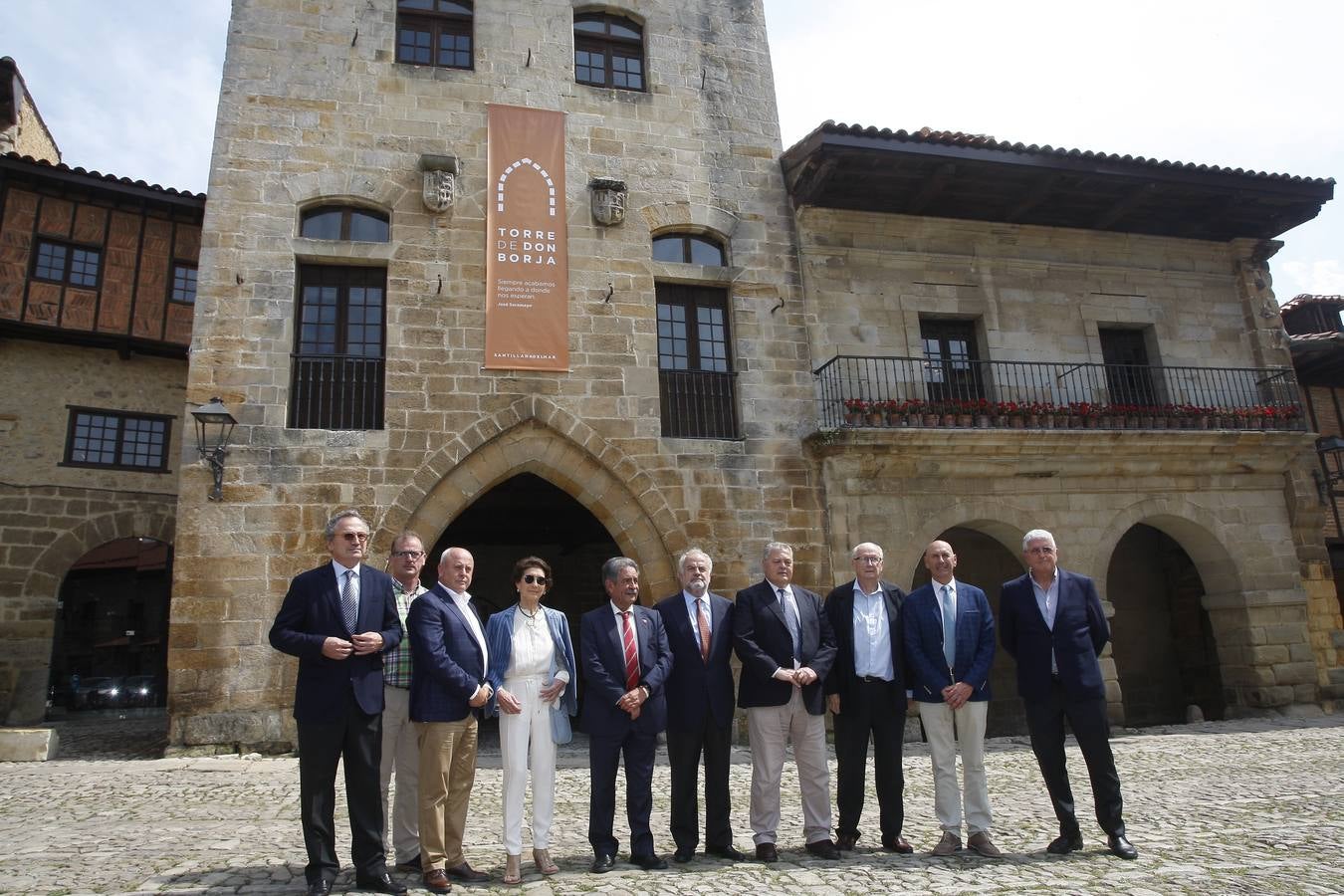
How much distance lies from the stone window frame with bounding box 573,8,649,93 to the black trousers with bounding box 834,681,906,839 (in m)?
9.52

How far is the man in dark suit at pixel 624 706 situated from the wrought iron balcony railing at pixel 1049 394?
6.61 m

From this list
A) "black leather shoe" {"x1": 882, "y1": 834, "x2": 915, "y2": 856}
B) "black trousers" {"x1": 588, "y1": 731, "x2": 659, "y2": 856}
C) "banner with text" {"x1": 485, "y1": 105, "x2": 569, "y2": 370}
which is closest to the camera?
"black trousers" {"x1": 588, "y1": 731, "x2": 659, "y2": 856}

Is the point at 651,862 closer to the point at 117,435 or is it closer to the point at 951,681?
the point at 951,681

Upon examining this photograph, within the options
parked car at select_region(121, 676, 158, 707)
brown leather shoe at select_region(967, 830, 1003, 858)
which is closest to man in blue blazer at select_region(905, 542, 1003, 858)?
brown leather shoe at select_region(967, 830, 1003, 858)

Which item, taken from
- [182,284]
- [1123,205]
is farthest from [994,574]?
[182,284]

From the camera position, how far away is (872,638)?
5.23m

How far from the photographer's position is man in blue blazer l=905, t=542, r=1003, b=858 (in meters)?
4.99

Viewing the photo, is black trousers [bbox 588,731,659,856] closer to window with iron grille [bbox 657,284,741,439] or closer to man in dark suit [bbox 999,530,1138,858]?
man in dark suit [bbox 999,530,1138,858]

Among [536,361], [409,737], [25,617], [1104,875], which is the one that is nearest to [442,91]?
[536,361]

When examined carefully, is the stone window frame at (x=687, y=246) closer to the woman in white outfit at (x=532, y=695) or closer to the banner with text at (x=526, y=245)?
the banner with text at (x=526, y=245)

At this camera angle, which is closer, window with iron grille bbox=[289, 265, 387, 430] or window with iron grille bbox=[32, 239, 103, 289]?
window with iron grille bbox=[289, 265, 387, 430]

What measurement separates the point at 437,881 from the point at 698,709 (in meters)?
1.58

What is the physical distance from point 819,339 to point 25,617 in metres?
12.2

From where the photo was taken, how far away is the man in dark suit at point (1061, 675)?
488cm
